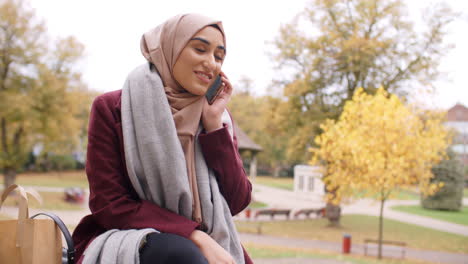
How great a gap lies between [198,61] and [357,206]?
27254 mm

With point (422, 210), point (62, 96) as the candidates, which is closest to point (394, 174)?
point (62, 96)

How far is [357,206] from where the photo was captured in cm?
2727

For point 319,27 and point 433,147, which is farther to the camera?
point 319,27

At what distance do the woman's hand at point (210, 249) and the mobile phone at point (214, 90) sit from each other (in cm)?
56

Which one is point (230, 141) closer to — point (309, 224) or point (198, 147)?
point (198, 147)

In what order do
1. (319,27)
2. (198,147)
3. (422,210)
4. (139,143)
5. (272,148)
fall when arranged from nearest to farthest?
(139,143)
(198,147)
(319,27)
(422,210)
(272,148)

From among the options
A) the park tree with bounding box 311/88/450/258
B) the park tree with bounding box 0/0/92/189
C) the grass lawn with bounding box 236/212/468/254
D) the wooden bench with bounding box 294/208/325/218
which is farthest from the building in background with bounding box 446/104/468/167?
the park tree with bounding box 0/0/92/189

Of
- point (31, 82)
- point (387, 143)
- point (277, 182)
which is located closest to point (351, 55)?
point (387, 143)

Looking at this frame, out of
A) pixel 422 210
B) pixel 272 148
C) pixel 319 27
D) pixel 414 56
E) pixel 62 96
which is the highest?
pixel 319 27

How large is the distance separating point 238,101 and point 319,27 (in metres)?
17.4

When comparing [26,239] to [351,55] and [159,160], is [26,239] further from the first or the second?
[351,55]

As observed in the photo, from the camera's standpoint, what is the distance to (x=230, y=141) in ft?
5.62

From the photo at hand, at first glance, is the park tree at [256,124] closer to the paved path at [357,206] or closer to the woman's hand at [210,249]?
the paved path at [357,206]

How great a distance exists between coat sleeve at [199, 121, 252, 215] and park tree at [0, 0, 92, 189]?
1557 cm
